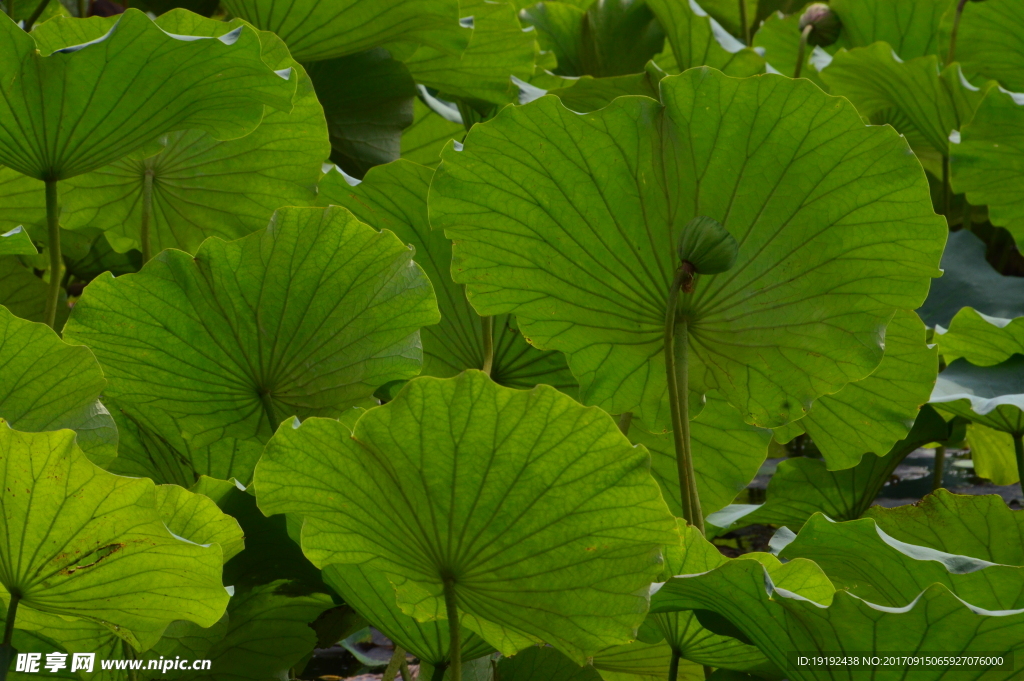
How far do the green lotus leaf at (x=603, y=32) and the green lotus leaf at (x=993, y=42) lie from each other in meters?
0.37

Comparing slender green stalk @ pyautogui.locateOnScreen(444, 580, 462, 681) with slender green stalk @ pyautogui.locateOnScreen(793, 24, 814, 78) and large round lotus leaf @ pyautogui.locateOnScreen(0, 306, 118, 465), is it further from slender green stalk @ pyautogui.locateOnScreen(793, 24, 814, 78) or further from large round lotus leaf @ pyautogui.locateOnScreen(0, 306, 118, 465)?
slender green stalk @ pyautogui.locateOnScreen(793, 24, 814, 78)

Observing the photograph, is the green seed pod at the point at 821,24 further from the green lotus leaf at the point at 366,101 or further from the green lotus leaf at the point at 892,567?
the green lotus leaf at the point at 892,567

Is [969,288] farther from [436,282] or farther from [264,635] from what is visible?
[264,635]

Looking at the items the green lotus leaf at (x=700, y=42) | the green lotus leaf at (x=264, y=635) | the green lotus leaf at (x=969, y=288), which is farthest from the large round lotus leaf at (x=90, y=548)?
the green lotus leaf at (x=969, y=288)

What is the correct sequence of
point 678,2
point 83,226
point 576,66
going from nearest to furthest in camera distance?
1. point 83,226
2. point 678,2
3. point 576,66

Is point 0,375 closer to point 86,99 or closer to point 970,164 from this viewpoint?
point 86,99

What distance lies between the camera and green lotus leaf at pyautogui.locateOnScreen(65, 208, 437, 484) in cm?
57

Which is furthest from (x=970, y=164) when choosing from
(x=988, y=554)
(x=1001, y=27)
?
(x=988, y=554)

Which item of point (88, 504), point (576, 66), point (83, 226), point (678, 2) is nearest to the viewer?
point (88, 504)

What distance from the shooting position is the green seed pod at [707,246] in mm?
518

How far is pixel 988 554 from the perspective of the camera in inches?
23.1

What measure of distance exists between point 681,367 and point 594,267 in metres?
0.09

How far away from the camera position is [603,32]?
1.07m

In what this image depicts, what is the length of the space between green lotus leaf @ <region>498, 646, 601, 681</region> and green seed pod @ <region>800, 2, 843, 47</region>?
2.93 feet
